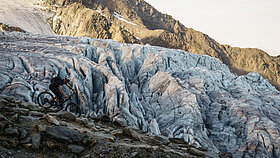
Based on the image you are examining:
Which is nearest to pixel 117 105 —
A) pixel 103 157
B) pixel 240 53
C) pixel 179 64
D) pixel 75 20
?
pixel 103 157

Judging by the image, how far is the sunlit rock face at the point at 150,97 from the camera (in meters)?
19.3

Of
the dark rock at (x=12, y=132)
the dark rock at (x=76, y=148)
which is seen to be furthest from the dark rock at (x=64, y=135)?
the dark rock at (x=12, y=132)

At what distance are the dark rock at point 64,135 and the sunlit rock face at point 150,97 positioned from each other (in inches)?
342

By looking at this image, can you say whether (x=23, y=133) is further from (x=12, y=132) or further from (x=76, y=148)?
(x=76, y=148)

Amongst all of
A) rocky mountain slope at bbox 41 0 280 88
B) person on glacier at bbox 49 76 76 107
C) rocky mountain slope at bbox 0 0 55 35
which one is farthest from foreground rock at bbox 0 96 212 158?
rocky mountain slope at bbox 0 0 55 35

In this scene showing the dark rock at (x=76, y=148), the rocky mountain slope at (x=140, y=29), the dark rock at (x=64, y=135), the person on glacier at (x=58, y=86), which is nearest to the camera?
the dark rock at (x=76, y=148)

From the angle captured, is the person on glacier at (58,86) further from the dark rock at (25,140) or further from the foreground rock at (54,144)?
the dark rock at (25,140)

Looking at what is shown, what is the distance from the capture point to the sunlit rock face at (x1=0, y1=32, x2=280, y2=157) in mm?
19312

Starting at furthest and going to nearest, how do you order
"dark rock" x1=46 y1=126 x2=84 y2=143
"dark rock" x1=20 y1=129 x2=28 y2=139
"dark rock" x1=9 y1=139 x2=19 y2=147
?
"dark rock" x1=46 y1=126 x2=84 y2=143, "dark rock" x1=20 y1=129 x2=28 y2=139, "dark rock" x1=9 y1=139 x2=19 y2=147

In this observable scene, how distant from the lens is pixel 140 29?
128875mm

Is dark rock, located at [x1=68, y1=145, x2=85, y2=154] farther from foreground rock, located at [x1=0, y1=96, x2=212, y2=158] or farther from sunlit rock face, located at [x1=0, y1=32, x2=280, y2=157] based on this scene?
sunlit rock face, located at [x1=0, y1=32, x2=280, y2=157]

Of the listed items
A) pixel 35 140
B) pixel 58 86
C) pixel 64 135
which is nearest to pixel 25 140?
pixel 35 140

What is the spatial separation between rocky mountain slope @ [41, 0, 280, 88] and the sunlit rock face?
62.1 metres

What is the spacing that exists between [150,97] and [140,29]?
343ft
